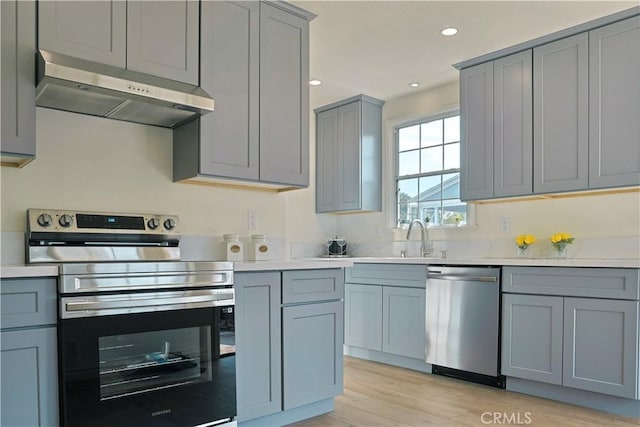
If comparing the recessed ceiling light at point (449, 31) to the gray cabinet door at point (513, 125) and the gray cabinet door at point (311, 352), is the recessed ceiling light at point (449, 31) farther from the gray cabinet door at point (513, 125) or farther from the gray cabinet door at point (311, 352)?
the gray cabinet door at point (311, 352)

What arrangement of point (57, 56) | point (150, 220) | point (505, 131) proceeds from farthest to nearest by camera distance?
point (505, 131)
point (150, 220)
point (57, 56)

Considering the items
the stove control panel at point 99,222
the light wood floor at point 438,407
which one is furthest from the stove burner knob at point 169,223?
the light wood floor at point 438,407

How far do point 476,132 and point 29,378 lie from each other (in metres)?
3.35

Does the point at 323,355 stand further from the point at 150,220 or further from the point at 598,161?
the point at 598,161

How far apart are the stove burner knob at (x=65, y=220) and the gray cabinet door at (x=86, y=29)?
2.52 feet

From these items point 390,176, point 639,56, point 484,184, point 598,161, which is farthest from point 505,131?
point 390,176

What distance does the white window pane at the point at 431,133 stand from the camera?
473 cm

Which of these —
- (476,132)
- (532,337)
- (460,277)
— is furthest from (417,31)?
(532,337)

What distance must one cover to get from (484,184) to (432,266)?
0.76 m

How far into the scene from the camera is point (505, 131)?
3719mm

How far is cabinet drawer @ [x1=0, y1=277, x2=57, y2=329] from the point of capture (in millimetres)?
1818

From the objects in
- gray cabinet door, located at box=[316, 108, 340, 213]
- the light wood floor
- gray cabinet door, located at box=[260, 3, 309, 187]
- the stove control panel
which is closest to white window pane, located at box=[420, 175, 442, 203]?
gray cabinet door, located at box=[316, 108, 340, 213]

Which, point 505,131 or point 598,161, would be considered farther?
point 505,131

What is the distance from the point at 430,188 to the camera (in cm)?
479
